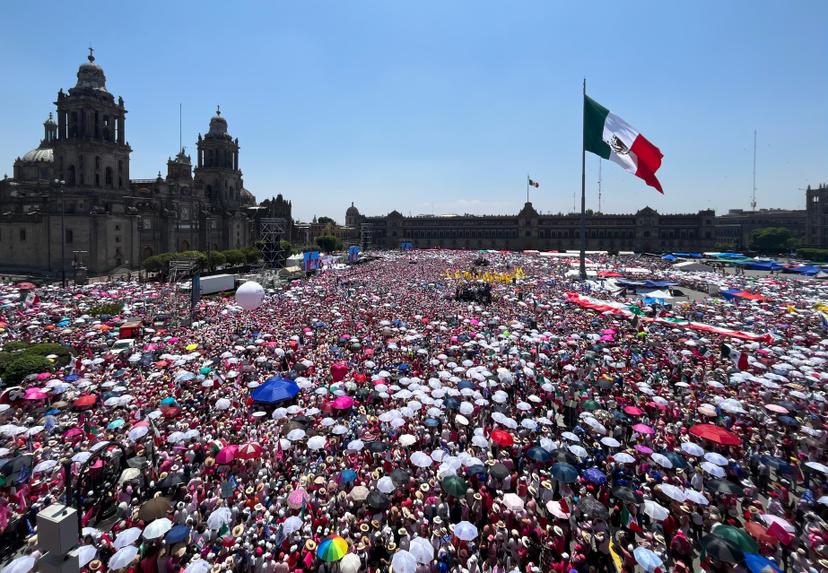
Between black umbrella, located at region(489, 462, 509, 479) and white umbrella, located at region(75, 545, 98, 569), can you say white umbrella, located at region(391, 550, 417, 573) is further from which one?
white umbrella, located at region(75, 545, 98, 569)

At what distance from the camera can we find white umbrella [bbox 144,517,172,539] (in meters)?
8.44

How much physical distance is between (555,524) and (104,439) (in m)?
12.7

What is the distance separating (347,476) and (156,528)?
408cm

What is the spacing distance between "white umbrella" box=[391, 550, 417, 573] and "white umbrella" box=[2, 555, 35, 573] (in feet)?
21.4

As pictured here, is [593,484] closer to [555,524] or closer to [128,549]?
[555,524]

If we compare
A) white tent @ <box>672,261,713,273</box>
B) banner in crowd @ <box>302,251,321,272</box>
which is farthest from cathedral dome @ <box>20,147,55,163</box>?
white tent @ <box>672,261,713,273</box>

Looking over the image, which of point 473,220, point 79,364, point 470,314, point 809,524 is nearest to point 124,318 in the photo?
point 79,364

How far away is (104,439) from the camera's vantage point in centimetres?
1291

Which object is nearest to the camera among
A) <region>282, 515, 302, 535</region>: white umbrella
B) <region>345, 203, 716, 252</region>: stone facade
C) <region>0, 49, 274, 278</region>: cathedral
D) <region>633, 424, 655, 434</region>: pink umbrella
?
<region>282, 515, 302, 535</region>: white umbrella

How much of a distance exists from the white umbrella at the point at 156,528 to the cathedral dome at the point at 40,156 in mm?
86030

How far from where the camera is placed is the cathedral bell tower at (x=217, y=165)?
292 feet

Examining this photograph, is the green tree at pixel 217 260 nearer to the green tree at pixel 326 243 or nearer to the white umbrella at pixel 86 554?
the green tree at pixel 326 243

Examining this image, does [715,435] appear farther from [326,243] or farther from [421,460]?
[326,243]

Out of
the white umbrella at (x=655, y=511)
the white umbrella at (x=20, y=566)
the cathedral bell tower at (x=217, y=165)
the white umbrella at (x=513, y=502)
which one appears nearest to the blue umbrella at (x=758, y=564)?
the white umbrella at (x=655, y=511)
